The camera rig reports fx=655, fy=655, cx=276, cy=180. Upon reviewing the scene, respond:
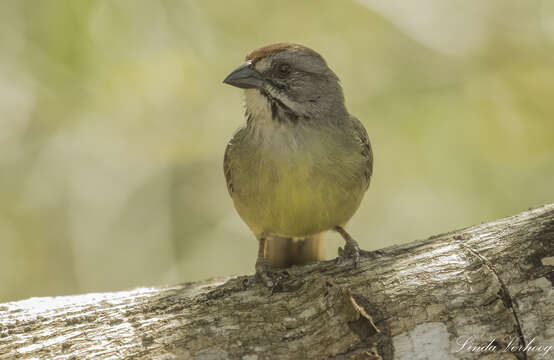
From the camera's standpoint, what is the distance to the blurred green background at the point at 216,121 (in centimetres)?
698

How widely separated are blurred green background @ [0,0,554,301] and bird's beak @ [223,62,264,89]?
2.33 m

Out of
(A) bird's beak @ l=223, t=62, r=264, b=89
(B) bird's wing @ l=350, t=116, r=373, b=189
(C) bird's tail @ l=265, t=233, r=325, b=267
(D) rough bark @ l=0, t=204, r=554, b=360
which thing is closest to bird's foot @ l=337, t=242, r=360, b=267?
(D) rough bark @ l=0, t=204, r=554, b=360

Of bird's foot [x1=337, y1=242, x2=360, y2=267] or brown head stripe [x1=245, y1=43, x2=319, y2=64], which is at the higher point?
brown head stripe [x1=245, y1=43, x2=319, y2=64]

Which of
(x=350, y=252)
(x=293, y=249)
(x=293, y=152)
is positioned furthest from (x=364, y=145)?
(x=293, y=249)

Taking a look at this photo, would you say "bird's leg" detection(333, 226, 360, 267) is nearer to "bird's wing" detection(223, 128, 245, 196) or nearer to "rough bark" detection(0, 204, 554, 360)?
"rough bark" detection(0, 204, 554, 360)

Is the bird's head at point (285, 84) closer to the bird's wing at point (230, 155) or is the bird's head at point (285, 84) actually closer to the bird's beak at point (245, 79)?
the bird's beak at point (245, 79)

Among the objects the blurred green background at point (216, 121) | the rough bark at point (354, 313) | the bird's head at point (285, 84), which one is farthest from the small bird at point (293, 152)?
the blurred green background at point (216, 121)

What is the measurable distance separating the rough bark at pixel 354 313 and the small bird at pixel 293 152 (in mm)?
443

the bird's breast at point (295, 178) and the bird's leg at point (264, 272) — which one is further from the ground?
the bird's breast at point (295, 178)

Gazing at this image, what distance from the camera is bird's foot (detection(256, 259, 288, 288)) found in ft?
14.4

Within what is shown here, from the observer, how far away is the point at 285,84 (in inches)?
193

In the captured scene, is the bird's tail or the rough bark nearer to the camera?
the rough bark

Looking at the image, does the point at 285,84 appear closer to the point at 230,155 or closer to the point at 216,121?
the point at 230,155

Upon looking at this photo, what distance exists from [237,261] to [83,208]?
6.28 ft
